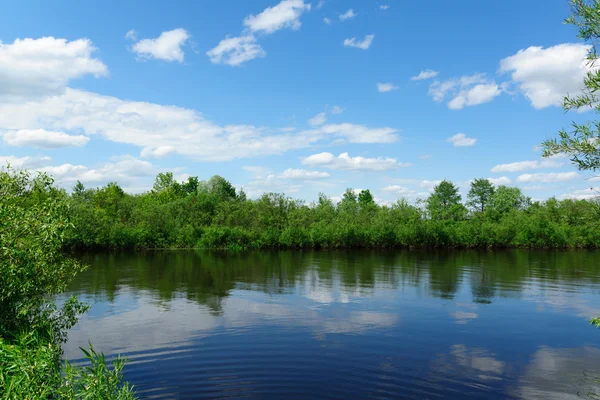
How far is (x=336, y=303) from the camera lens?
29.4 m

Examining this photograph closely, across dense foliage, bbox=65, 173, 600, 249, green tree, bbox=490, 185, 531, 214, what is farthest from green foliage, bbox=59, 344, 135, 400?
green tree, bbox=490, 185, 531, 214

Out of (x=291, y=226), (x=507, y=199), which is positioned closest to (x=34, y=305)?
(x=291, y=226)

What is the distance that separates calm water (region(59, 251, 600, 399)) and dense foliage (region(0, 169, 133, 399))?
410 centimetres

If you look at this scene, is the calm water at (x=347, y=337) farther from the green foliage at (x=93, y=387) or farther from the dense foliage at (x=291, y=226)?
the dense foliage at (x=291, y=226)

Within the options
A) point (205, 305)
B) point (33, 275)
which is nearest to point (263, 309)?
point (205, 305)

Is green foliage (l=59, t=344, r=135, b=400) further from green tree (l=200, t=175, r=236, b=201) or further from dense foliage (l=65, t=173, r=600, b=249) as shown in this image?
green tree (l=200, t=175, r=236, b=201)

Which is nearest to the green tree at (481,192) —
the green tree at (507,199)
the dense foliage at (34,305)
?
the green tree at (507,199)

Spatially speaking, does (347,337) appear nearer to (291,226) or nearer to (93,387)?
(93,387)

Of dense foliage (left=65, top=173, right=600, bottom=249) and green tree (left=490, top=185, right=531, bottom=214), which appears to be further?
green tree (left=490, top=185, right=531, bottom=214)

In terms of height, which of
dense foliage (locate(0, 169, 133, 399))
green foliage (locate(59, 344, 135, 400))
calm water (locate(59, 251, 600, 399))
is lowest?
calm water (locate(59, 251, 600, 399))

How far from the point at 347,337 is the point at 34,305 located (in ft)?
43.9

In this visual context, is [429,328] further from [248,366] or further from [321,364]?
[248,366]

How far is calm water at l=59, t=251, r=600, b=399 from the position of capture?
14.8 m

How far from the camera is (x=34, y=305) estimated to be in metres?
12.2
